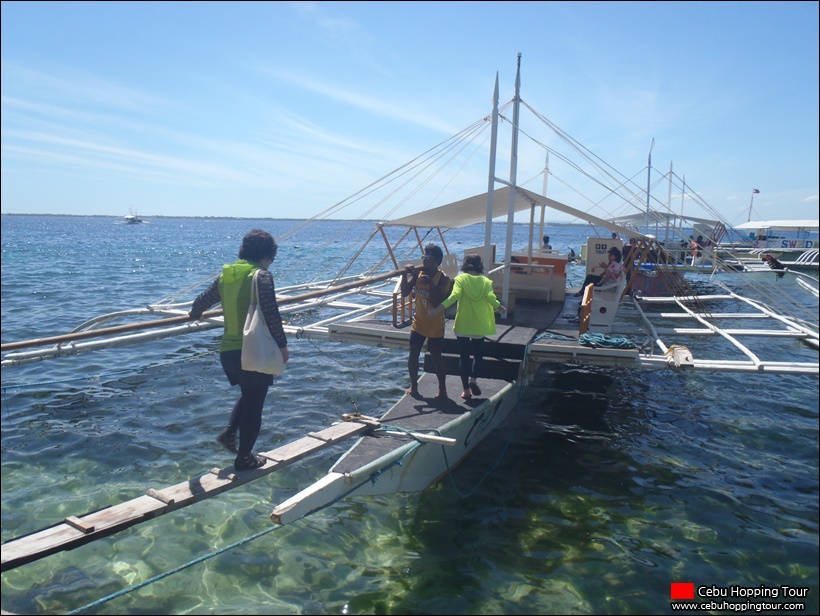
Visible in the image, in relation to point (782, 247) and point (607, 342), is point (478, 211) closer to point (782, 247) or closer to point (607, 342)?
point (607, 342)

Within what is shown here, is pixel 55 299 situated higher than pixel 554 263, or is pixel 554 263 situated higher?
pixel 554 263

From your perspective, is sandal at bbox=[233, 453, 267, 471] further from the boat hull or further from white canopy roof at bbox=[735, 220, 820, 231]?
white canopy roof at bbox=[735, 220, 820, 231]

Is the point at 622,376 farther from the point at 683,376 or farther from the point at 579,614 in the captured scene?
the point at 579,614

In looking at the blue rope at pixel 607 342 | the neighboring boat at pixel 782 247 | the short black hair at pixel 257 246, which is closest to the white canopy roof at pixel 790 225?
the neighboring boat at pixel 782 247

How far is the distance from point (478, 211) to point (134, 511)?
9896 mm

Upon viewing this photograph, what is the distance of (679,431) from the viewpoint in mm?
8969

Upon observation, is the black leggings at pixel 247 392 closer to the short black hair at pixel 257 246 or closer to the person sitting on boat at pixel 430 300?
the short black hair at pixel 257 246

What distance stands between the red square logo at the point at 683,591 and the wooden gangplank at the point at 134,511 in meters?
3.52

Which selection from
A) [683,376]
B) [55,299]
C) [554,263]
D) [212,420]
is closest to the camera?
[212,420]

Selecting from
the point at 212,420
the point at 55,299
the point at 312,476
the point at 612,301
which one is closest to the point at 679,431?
the point at 612,301

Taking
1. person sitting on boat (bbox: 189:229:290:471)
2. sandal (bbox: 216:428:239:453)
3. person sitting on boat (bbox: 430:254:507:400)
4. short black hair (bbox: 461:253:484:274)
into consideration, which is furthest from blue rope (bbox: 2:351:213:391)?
short black hair (bbox: 461:253:484:274)

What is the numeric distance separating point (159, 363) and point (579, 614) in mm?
10025

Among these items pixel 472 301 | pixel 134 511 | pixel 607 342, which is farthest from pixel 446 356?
pixel 134 511

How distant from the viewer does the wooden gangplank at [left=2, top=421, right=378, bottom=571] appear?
370cm
